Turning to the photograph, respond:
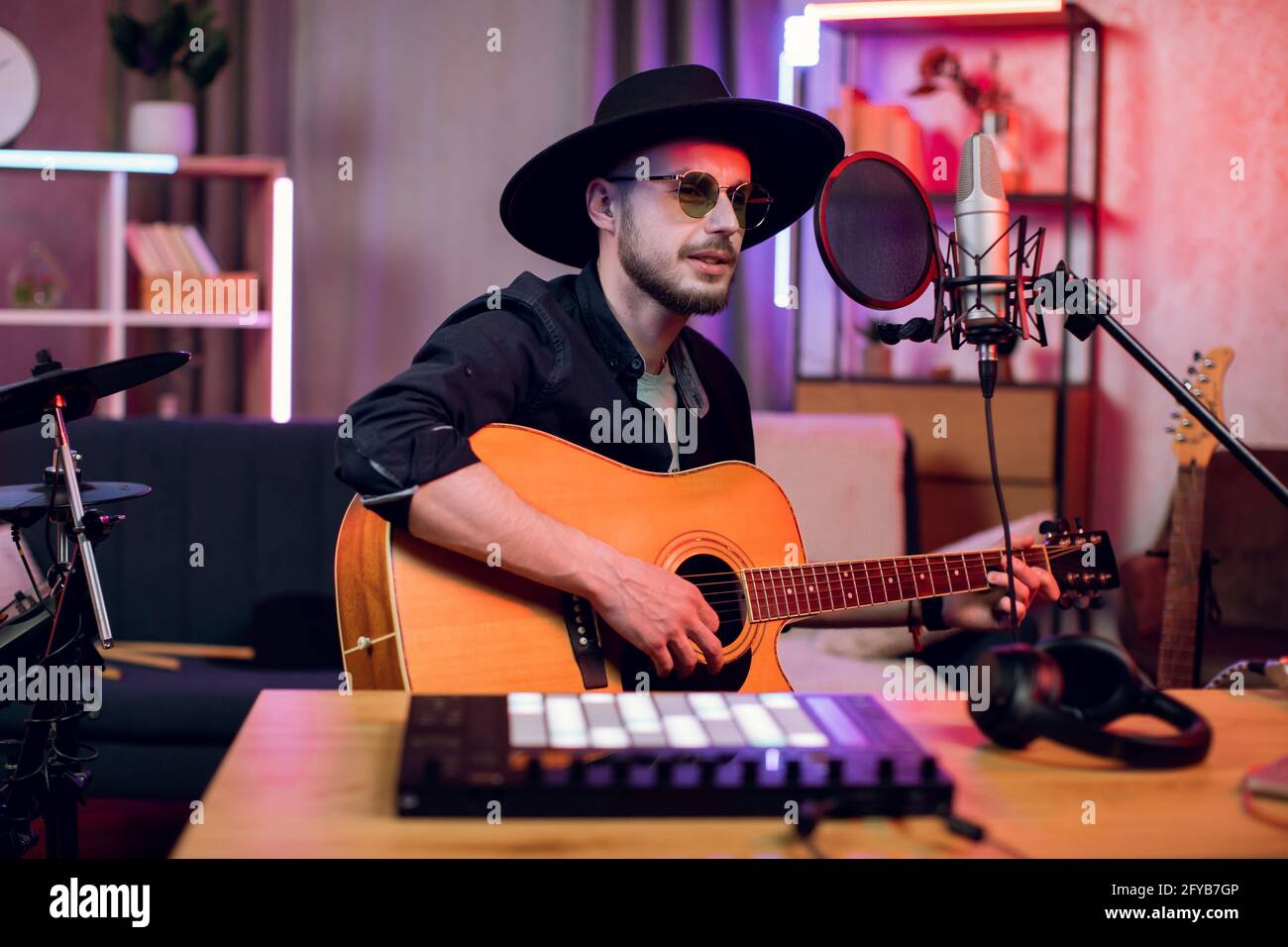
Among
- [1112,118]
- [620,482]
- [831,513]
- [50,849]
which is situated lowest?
[50,849]

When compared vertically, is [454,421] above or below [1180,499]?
above

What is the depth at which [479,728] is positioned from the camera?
941mm

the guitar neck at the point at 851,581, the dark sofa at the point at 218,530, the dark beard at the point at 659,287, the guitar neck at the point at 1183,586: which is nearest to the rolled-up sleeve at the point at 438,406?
the dark beard at the point at 659,287

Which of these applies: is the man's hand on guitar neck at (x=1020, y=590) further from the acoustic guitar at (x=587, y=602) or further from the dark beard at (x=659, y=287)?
the dark beard at (x=659, y=287)

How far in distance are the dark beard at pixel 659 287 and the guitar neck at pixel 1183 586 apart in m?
1.49

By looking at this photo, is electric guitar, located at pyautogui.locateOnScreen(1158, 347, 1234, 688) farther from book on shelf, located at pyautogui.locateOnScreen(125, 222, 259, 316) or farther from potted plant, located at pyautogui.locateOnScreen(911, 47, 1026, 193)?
book on shelf, located at pyautogui.locateOnScreen(125, 222, 259, 316)

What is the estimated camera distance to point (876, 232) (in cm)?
122

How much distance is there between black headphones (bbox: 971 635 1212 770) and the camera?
988 millimetres

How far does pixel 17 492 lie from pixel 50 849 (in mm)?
598

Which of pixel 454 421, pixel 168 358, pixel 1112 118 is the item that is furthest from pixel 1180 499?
pixel 168 358

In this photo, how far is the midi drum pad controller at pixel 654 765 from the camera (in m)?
0.84

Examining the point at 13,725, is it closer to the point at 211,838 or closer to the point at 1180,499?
the point at 211,838
